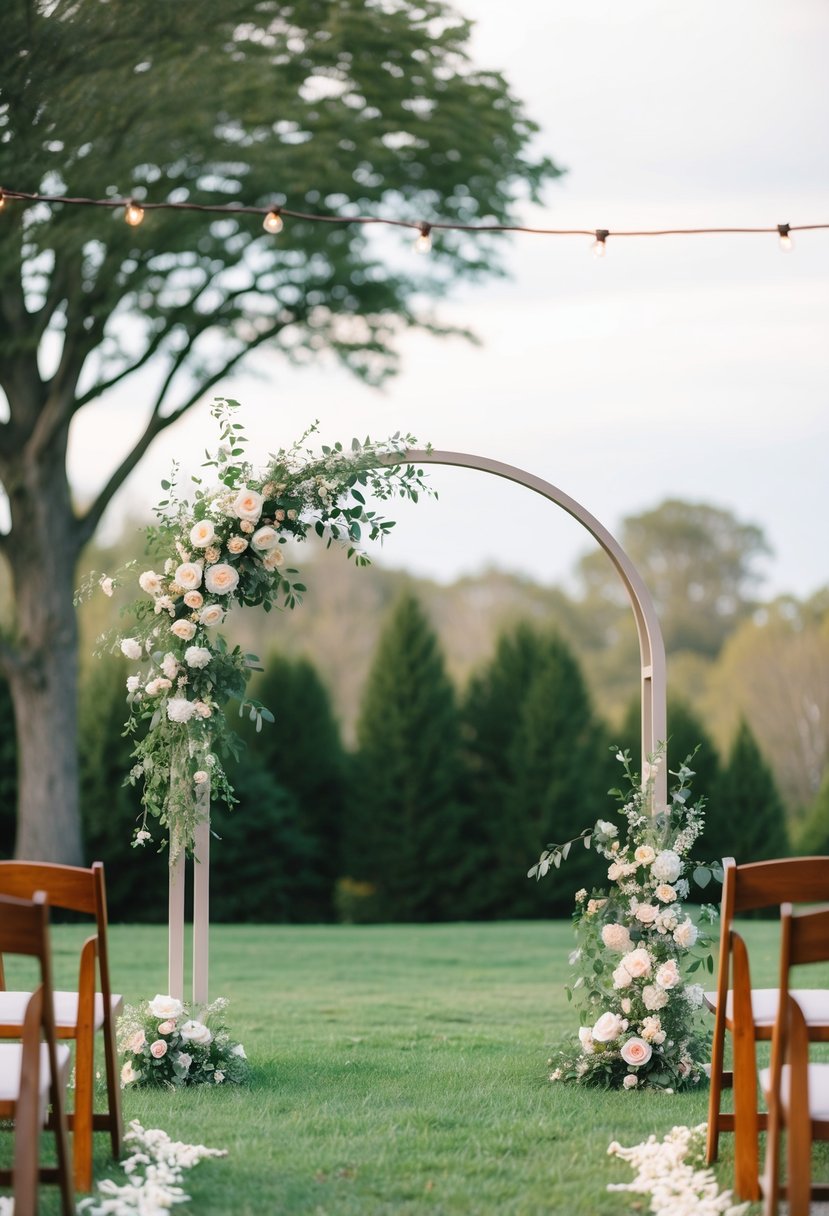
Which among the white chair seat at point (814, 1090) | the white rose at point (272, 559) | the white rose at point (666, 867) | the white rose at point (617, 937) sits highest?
the white rose at point (272, 559)

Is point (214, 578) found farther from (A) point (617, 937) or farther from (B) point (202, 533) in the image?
(A) point (617, 937)

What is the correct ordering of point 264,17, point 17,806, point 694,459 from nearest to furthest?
point 264,17 < point 17,806 < point 694,459

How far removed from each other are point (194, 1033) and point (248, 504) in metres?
1.81

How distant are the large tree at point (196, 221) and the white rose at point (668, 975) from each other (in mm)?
7815

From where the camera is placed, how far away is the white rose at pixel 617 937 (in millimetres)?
4453

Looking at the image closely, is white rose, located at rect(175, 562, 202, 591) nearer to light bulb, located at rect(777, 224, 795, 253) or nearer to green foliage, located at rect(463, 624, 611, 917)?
light bulb, located at rect(777, 224, 795, 253)

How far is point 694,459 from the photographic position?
23172mm

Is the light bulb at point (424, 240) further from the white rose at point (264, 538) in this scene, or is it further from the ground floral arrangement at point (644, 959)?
the ground floral arrangement at point (644, 959)

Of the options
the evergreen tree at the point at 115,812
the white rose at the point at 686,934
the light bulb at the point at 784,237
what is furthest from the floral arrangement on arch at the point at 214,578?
the evergreen tree at the point at 115,812

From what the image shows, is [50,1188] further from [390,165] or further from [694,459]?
[694,459]

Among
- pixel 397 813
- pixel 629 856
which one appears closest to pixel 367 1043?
pixel 629 856

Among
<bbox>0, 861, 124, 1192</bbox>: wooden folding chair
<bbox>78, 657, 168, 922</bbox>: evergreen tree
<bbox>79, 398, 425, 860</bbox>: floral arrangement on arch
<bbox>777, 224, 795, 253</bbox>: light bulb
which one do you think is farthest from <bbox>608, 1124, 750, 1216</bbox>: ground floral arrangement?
<bbox>78, 657, 168, 922</bbox>: evergreen tree

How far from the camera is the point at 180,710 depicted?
4547mm

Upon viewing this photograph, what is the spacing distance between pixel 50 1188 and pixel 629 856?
7.08ft
